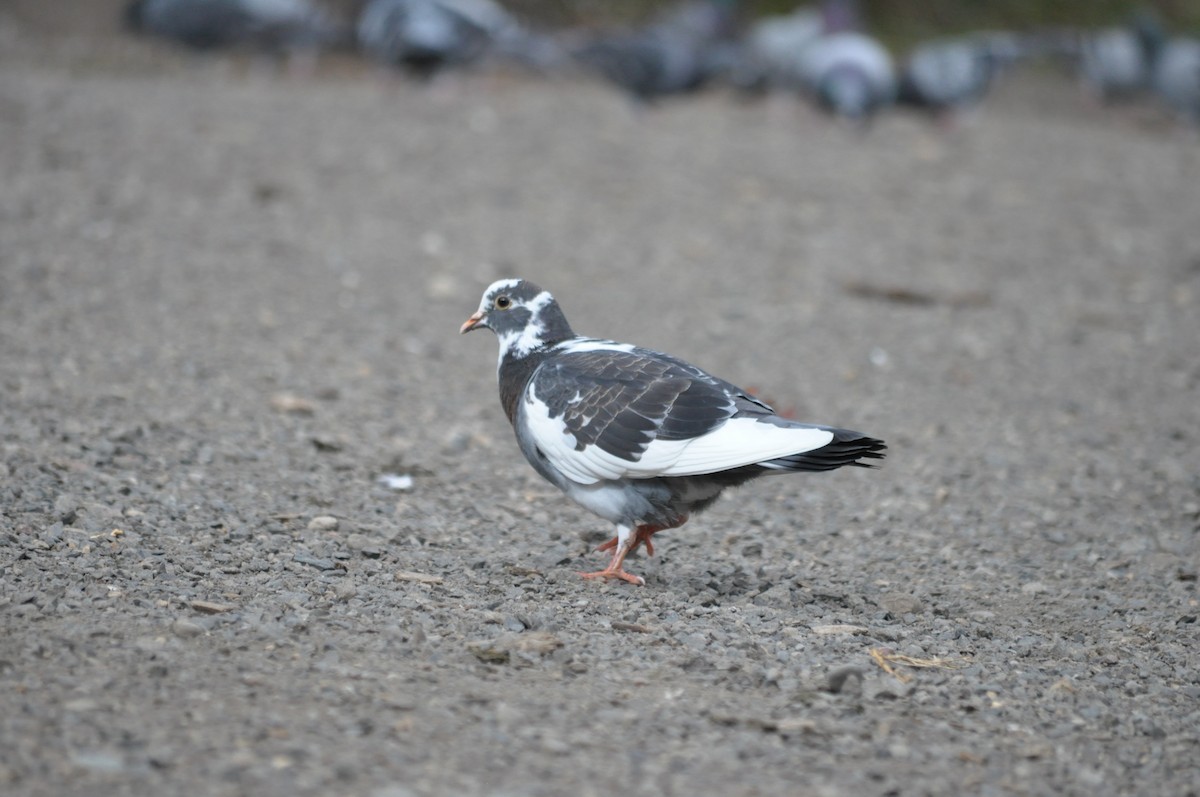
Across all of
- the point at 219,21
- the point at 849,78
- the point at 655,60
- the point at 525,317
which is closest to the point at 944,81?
the point at 849,78

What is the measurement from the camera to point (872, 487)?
19.7ft

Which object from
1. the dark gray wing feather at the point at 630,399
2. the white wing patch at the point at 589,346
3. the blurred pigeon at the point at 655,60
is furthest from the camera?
the blurred pigeon at the point at 655,60

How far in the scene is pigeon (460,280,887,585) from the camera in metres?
4.23

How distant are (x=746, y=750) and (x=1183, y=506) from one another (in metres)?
3.29

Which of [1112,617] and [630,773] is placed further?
[1112,617]

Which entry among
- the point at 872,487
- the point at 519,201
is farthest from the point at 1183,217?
the point at 872,487

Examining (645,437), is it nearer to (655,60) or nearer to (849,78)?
(655,60)

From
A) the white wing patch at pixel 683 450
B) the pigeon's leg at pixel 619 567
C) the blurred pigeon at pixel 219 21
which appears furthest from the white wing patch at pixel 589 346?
the blurred pigeon at pixel 219 21

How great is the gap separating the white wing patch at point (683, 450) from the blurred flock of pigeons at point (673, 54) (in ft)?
32.8

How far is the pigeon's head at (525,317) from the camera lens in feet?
16.2

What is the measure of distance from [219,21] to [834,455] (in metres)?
11.9

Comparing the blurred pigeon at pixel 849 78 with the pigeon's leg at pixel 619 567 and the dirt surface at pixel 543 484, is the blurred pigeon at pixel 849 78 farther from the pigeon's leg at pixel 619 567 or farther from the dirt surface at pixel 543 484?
the pigeon's leg at pixel 619 567

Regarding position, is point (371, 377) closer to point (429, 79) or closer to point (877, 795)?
point (877, 795)

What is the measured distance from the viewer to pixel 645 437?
4363 millimetres
